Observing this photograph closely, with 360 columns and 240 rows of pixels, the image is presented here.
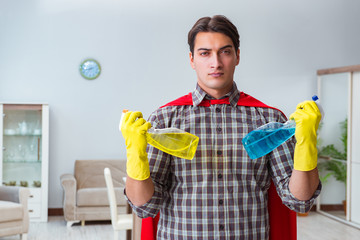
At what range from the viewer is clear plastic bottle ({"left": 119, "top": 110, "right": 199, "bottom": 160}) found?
62.9 inches

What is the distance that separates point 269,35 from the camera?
741 centimetres

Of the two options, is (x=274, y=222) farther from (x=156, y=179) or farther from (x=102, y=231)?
(x=102, y=231)

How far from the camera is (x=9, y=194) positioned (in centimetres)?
557

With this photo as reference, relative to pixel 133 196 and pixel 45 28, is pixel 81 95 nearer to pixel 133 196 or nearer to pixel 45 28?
pixel 45 28

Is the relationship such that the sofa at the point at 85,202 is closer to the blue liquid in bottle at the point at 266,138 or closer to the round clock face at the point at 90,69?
the round clock face at the point at 90,69

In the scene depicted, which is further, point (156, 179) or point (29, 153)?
point (29, 153)

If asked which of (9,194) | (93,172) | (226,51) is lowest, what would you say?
(9,194)

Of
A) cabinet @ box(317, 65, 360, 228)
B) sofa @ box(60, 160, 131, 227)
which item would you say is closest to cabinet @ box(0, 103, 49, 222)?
sofa @ box(60, 160, 131, 227)

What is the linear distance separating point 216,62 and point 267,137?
0.29 meters

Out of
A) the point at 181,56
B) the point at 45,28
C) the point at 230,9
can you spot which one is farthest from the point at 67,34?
the point at 230,9

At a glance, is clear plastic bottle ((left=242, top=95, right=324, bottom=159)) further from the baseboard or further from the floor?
the baseboard

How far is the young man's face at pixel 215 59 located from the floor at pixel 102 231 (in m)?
4.25

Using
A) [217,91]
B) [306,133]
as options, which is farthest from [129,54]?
[306,133]

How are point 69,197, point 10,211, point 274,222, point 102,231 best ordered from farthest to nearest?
point 69,197
point 102,231
point 10,211
point 274,222
